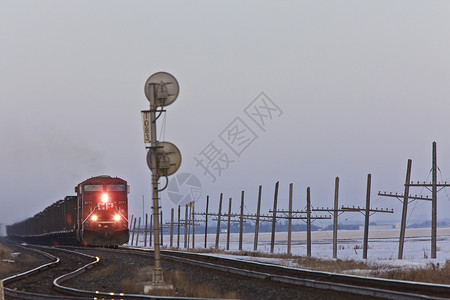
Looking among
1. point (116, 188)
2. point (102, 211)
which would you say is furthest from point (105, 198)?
point (116, 188)

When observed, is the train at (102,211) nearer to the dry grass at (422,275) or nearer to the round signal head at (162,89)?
the dry grass at (422,275)

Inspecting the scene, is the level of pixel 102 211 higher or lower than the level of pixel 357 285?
higher

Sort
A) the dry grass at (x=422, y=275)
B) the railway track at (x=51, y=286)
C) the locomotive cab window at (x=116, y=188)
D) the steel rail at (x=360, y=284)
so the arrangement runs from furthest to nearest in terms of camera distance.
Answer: the locomotive cab window at (x=116, y=188)
the dry grass at (x=422, y=275)
the railway track at (x=51, y=286)
the steel rail at (x=360, y=284)

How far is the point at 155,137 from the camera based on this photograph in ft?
44.8

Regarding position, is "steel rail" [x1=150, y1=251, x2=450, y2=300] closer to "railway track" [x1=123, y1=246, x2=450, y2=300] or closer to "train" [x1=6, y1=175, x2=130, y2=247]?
"railway track" [x1=123, y1=246, x2=450, y2=300]

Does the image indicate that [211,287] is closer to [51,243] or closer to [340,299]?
[340,299]

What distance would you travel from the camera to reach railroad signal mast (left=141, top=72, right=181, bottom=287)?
1361 centimetres

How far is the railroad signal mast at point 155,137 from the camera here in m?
13.6

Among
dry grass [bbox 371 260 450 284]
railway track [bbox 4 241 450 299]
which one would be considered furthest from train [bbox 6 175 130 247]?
dry grass [bbox 371 260 450 284]

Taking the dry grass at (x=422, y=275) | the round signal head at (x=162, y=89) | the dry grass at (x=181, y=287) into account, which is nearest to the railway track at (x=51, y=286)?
the dry grass at (x=181, y=287)

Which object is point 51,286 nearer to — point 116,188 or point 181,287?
point 181,287

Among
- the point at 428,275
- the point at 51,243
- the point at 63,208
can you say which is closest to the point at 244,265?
the point at 428,275

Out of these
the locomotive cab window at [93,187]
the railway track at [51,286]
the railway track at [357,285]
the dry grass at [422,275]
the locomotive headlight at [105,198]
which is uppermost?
the locomotive cab window at [93,187]

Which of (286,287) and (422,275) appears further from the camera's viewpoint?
(422,275)
